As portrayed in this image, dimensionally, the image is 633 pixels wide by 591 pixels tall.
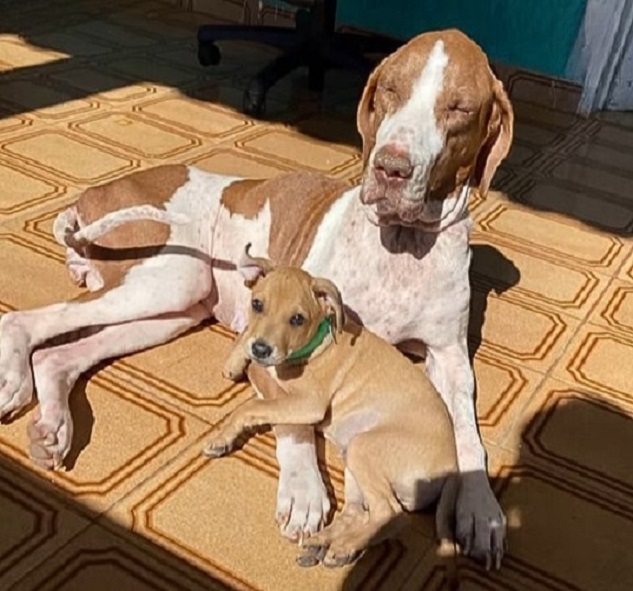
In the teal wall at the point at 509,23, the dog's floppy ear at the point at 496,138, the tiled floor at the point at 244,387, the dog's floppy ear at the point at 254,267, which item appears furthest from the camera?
the teal wall at the point at 509,23

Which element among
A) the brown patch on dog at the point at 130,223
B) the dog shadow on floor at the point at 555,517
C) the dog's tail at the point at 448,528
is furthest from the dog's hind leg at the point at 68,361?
the dog's tail at the point at 448,528

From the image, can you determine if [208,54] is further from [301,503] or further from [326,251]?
[301,503]

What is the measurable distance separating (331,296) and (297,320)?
0.09 meters

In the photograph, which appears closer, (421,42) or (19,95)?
(421,42)

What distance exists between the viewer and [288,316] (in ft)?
6.08

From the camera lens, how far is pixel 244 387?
7.49ft

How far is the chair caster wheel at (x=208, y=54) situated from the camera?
4863 millimetres

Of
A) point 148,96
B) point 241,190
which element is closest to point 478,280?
point 241,190

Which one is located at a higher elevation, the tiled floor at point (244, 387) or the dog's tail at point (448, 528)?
the dog's tail at point (448, 528)

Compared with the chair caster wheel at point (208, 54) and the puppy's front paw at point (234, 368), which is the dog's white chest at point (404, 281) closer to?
the puppy's front paw at point (234, 368)

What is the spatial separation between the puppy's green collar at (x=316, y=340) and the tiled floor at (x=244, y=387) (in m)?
0.28

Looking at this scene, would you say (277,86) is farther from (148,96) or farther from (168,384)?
(168,384)

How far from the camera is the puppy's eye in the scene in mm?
1856

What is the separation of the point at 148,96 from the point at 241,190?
2.05 metres
